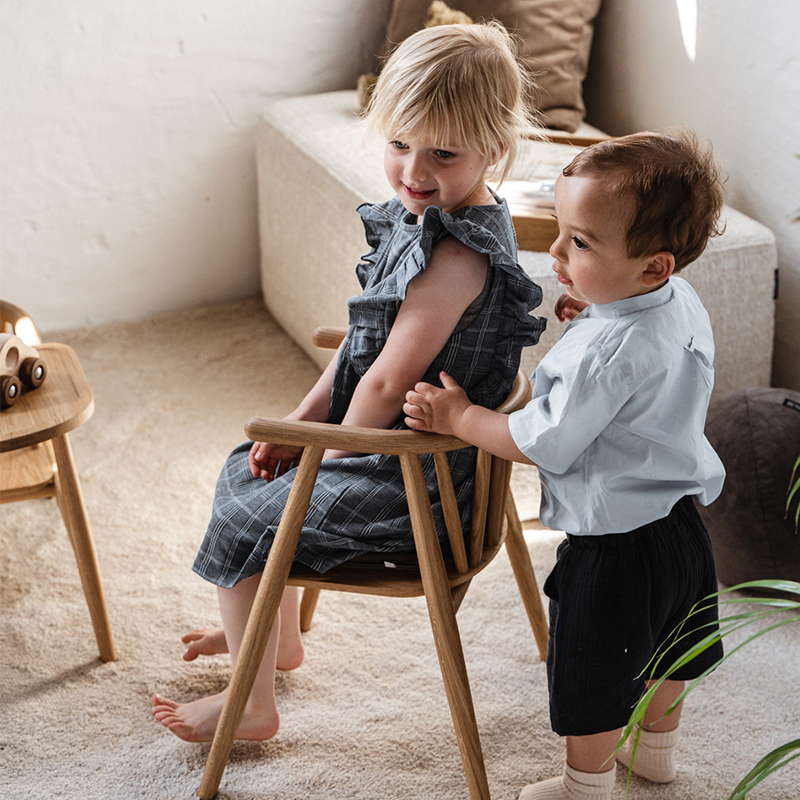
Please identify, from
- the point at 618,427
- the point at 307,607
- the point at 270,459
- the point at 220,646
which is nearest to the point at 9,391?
the point at 270,459

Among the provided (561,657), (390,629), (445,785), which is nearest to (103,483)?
(390,629)

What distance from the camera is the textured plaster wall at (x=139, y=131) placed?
7.82ft

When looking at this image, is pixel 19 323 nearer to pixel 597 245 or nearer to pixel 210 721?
pixel 210 721

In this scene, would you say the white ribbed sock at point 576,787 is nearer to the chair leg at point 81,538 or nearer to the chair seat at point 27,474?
the chair leg at point 81,538

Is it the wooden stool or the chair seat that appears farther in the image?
the chair seat

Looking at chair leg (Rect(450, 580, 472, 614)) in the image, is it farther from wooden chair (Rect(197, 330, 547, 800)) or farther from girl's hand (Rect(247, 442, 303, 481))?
girl's hand (Rect(247, 442, 303, 481))

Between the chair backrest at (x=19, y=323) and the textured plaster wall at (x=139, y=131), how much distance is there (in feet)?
2.87

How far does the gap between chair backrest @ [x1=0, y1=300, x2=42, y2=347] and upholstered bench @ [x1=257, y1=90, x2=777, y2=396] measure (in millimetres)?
632

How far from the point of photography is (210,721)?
1.37 m

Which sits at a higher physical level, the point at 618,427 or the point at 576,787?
the point at 618,427

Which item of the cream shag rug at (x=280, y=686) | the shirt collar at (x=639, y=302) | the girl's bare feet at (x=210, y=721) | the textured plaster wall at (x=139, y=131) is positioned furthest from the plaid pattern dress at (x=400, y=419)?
the textured plaster wall at (x=139, y=131)

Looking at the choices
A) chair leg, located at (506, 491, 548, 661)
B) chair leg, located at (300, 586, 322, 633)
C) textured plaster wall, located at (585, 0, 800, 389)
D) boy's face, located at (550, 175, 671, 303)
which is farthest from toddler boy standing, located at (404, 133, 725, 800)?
textured plaster wall, located at (585, 0, 800, 389)

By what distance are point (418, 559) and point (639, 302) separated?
16.7 inches

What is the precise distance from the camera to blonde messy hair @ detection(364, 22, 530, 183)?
1147 millimetres
